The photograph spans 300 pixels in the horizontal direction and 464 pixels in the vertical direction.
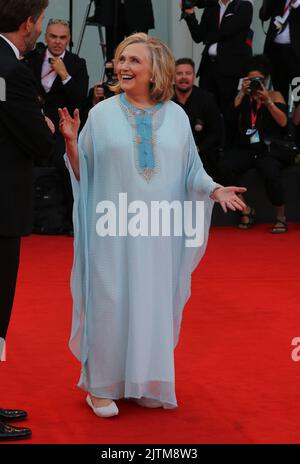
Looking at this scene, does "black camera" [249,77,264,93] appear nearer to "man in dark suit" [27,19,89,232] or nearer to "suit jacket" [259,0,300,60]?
"suit jacket" [259,0,300,60]

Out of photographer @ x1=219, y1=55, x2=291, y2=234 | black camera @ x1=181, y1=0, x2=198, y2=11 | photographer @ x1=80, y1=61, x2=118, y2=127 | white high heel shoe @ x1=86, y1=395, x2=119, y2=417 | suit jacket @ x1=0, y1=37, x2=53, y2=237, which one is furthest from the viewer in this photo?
black camera @ x1=181, y1=0, x2=198, y2=11

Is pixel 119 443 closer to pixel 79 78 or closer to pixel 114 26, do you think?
pixel 79 78

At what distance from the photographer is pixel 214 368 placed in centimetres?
467

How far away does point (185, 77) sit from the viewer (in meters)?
8.53

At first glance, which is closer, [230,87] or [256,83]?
[256,83]

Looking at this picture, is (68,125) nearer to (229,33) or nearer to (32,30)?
(32,30)

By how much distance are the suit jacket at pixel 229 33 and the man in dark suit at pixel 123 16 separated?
0.36 meters

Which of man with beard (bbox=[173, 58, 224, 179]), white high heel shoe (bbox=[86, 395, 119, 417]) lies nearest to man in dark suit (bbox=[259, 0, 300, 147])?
man with beard (bbox=[173, 58, 224, 179])

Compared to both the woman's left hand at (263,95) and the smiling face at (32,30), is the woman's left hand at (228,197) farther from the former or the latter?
the woman's left hand at (263,95)

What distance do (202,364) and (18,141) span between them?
1.68m

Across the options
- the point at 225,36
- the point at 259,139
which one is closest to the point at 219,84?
the point at 225,36

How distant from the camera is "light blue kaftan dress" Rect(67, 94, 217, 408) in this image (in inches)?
159

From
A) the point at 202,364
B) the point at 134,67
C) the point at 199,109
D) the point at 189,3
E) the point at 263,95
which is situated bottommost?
the point at 202,364

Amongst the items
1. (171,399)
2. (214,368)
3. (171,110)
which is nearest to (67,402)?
(171,399)
